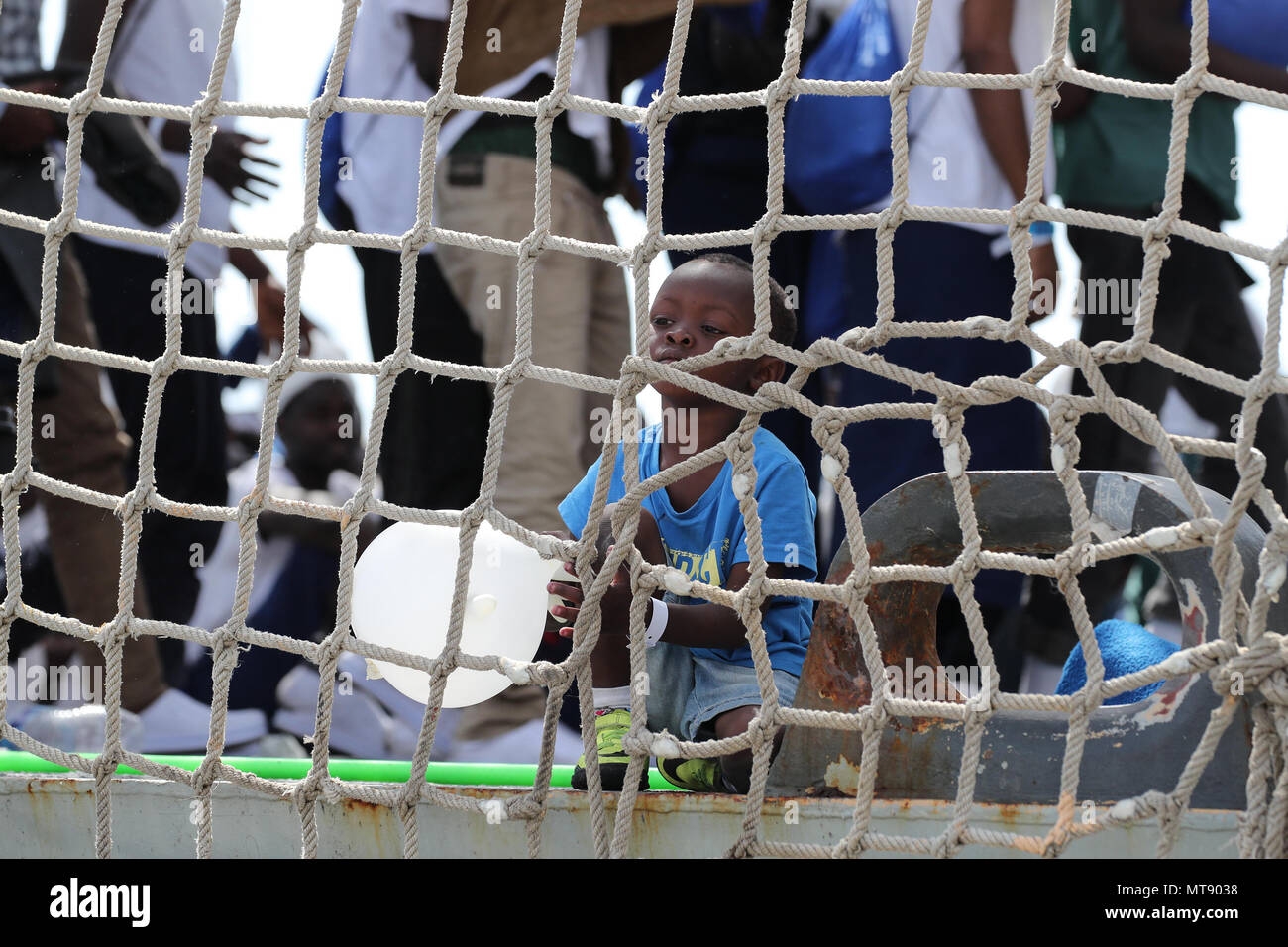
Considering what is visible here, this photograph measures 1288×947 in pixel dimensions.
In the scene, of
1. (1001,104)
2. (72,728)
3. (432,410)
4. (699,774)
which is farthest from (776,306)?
(72,728)

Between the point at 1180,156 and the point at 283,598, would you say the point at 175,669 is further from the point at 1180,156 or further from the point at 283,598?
the point at 1180,156

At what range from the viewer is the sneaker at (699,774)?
1.36 metres

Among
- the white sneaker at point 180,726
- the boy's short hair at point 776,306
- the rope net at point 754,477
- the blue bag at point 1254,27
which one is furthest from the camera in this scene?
the white sneaker at point 180,726

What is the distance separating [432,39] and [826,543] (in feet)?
3.71

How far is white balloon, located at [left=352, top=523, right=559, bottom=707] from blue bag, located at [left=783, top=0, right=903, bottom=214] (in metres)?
1.10

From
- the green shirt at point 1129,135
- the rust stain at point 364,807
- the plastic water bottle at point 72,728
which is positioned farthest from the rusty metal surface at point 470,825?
the green shirt at point 1129,135

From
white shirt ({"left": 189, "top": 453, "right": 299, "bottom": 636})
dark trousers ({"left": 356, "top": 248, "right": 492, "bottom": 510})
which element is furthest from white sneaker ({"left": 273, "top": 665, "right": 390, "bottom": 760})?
dark trousers ({"left": 356, "top": 248, "right": 492, "bottom": 510})

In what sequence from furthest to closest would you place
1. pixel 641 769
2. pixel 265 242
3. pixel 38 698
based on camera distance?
1. pixel 38 698
2. pixel 265 242
3. pixel 641 769

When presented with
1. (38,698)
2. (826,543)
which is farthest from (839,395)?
(38,698)

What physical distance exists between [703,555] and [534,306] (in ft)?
2.95

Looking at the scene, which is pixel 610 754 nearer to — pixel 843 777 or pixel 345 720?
pixel 843 777

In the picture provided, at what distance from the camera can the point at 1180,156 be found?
1148 mm

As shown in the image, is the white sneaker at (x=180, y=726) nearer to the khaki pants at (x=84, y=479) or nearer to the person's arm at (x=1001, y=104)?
the khaki pants at (x=84, y=479)

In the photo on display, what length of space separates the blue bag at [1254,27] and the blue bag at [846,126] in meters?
0.53
